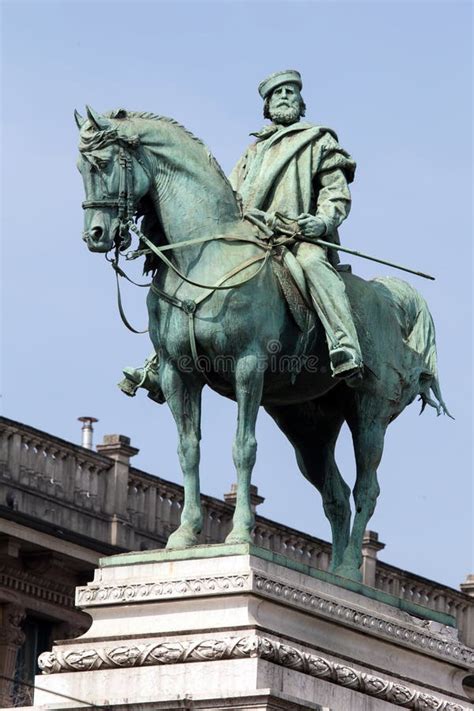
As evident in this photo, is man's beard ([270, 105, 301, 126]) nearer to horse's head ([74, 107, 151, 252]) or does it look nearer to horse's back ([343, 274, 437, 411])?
horse's back ([343, 274, 437, 411])

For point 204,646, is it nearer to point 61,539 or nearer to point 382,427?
point 382,427

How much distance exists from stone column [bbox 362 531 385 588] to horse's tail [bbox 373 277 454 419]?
21.7 meters


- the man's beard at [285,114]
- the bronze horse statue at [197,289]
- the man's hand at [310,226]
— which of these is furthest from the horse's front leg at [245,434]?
the man's beard at [285,114]

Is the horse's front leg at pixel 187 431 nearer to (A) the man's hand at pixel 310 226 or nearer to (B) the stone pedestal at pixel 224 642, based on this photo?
(B) the stone pedestal at pixel 224 642

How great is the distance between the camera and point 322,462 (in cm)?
2559

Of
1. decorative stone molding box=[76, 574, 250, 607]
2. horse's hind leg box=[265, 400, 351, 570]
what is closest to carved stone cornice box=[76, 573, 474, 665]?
decorative stone molding box=[76, 574, 250, 607]

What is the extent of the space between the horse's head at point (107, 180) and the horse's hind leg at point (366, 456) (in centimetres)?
256

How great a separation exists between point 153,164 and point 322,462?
2.93 metres

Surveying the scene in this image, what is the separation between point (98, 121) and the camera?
78.8ft

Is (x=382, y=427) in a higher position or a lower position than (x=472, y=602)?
lower

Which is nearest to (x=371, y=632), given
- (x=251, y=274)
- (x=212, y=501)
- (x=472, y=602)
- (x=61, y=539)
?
(x=251, y=274)

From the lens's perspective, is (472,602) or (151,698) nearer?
(151,698)

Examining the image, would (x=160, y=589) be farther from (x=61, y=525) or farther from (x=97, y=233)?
(x=61, y=525)

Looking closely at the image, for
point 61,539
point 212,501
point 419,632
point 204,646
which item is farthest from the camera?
point 212,501
